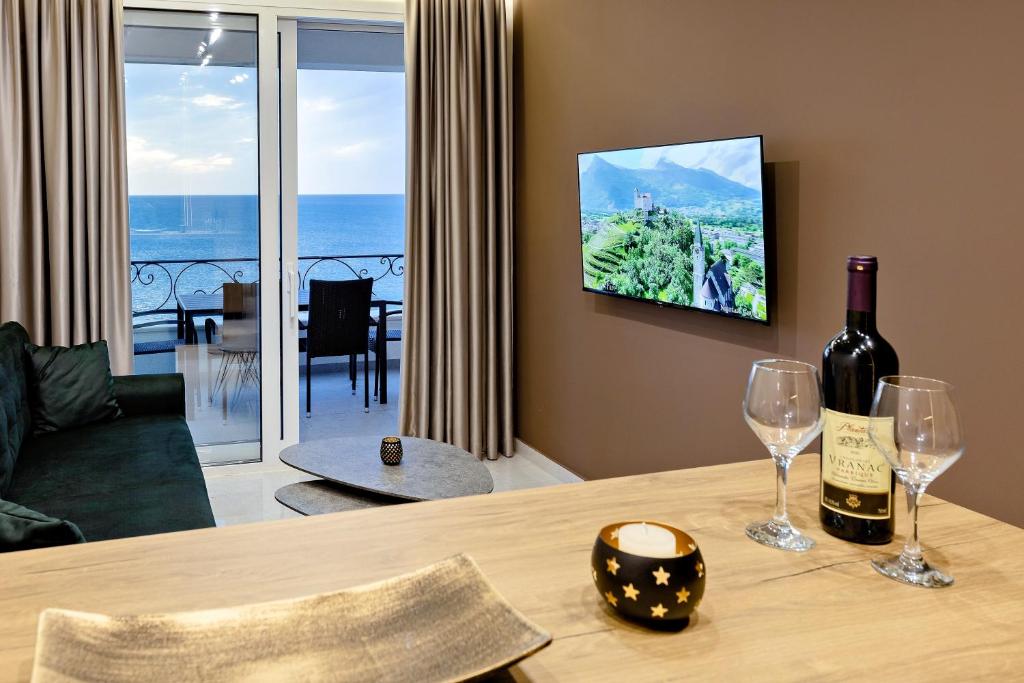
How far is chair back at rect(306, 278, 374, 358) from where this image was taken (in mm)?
5586

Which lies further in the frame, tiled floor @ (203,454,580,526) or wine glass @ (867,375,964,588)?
tiled floor @ (203,454,580,526)

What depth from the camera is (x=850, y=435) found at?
44.6 inches

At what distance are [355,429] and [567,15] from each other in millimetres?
2812

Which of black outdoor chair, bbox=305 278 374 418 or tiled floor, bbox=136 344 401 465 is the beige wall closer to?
black outdoor chair, bbox=305 278 374 418

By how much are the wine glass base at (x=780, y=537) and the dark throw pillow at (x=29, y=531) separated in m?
1.19

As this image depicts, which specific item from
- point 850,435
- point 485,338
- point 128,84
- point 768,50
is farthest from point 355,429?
point 850,435

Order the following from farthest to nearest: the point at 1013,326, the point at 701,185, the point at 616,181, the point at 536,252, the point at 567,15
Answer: the point at 536,252 → the point at 567,15 → the point at 616,181 → the point at 701,185 → the point at 1013,326

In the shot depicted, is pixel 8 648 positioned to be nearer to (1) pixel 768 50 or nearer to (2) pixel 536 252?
(1) pixel 768 50

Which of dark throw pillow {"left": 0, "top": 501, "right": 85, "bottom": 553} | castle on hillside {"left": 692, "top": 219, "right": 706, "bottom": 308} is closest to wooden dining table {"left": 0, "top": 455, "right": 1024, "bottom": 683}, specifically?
dark throw pillow {"left": 0, "top": 501, "right": 85, "bottom": 553}

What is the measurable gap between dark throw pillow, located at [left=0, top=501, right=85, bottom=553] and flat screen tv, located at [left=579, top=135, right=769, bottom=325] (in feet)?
7.06

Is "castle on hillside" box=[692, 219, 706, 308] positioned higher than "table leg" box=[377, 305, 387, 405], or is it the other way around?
"castle on hillside" box=[692, 219, 706, 308]

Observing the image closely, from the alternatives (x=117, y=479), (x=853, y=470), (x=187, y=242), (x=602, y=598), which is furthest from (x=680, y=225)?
(x=187, y=242)

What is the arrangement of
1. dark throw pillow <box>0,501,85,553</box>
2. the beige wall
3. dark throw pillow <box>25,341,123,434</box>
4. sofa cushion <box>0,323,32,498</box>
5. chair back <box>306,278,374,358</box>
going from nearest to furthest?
1. dark throw pillow <box>0,501,85,553</box>
2. the beige wall
3. sofa cushion <box>0,323,32,498</box>
4. dark throw pillow <box>25,341,123,434</box>
5. chair back <box>306,278,374,358</box>

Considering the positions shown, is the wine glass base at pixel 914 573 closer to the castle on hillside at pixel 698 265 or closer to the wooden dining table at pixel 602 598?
the wooden dining table at pixel 602 598
